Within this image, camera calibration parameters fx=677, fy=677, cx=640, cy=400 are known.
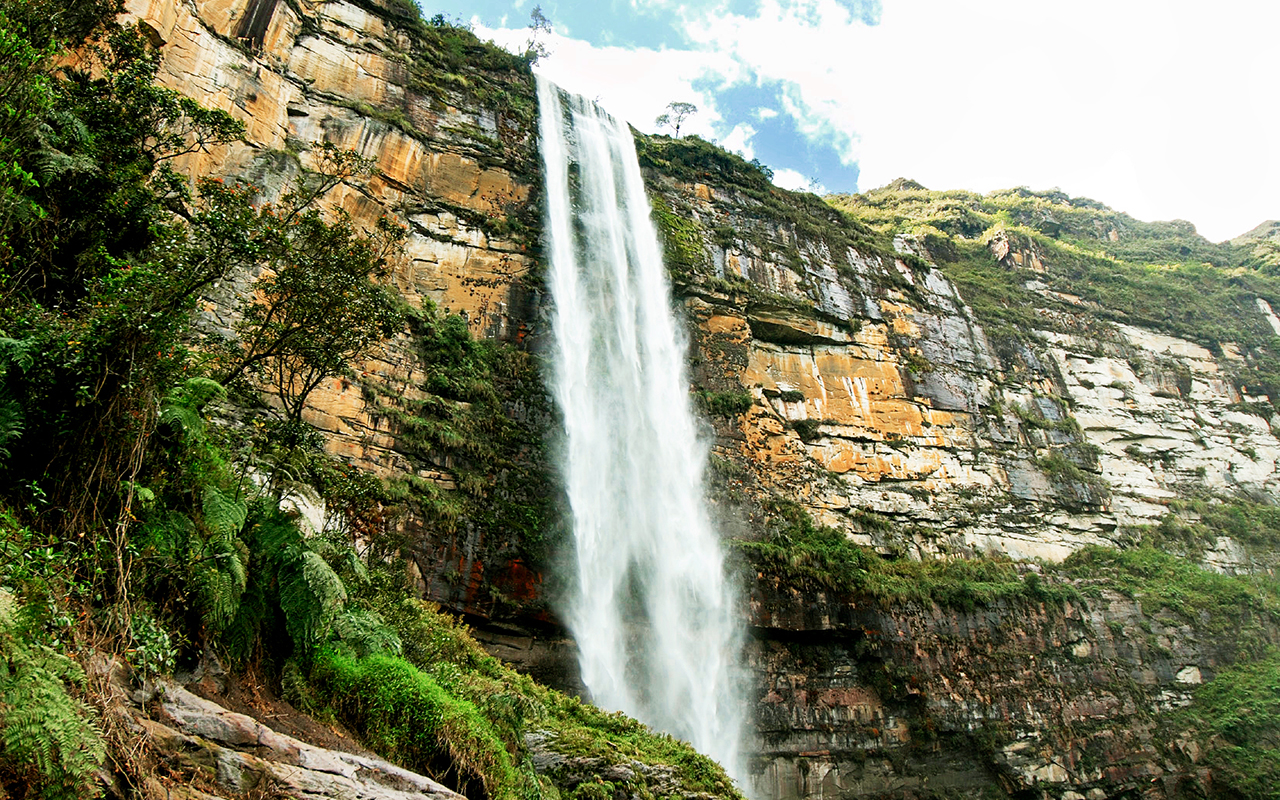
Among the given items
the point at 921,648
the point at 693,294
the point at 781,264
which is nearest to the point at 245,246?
the point at 693,294

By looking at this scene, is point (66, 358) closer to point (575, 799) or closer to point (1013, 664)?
point (575, 799)

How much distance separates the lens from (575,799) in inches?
279

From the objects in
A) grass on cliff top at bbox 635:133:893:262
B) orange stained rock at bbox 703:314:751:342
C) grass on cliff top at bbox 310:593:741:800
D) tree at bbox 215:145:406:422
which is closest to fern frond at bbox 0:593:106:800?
grass on cliff top at bbox 310:593:741:800

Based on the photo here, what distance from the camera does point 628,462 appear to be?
16.7m

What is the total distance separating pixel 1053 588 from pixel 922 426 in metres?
5.93

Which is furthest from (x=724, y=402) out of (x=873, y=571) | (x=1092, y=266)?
(x=1092, y=266)

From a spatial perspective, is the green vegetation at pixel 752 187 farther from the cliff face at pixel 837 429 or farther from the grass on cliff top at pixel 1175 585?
the grass on cliff top at pixel 1175 585

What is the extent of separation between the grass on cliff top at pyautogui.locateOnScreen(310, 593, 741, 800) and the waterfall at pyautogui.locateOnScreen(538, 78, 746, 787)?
12.4 feet

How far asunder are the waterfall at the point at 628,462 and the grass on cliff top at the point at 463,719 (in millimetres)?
3791

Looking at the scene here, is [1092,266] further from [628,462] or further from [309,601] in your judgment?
[309,601]

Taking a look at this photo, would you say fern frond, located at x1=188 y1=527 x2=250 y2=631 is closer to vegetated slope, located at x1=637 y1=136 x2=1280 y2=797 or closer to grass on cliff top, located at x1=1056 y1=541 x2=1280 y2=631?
vegetated slope, located at x1=637 y1=136 x2=1280 y2=797

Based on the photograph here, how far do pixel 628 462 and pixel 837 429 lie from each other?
7739 millimetres

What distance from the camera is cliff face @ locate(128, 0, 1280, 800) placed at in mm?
13938

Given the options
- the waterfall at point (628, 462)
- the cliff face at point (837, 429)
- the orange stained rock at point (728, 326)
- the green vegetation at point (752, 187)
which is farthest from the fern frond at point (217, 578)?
the green vegetation at point (752, 187)
